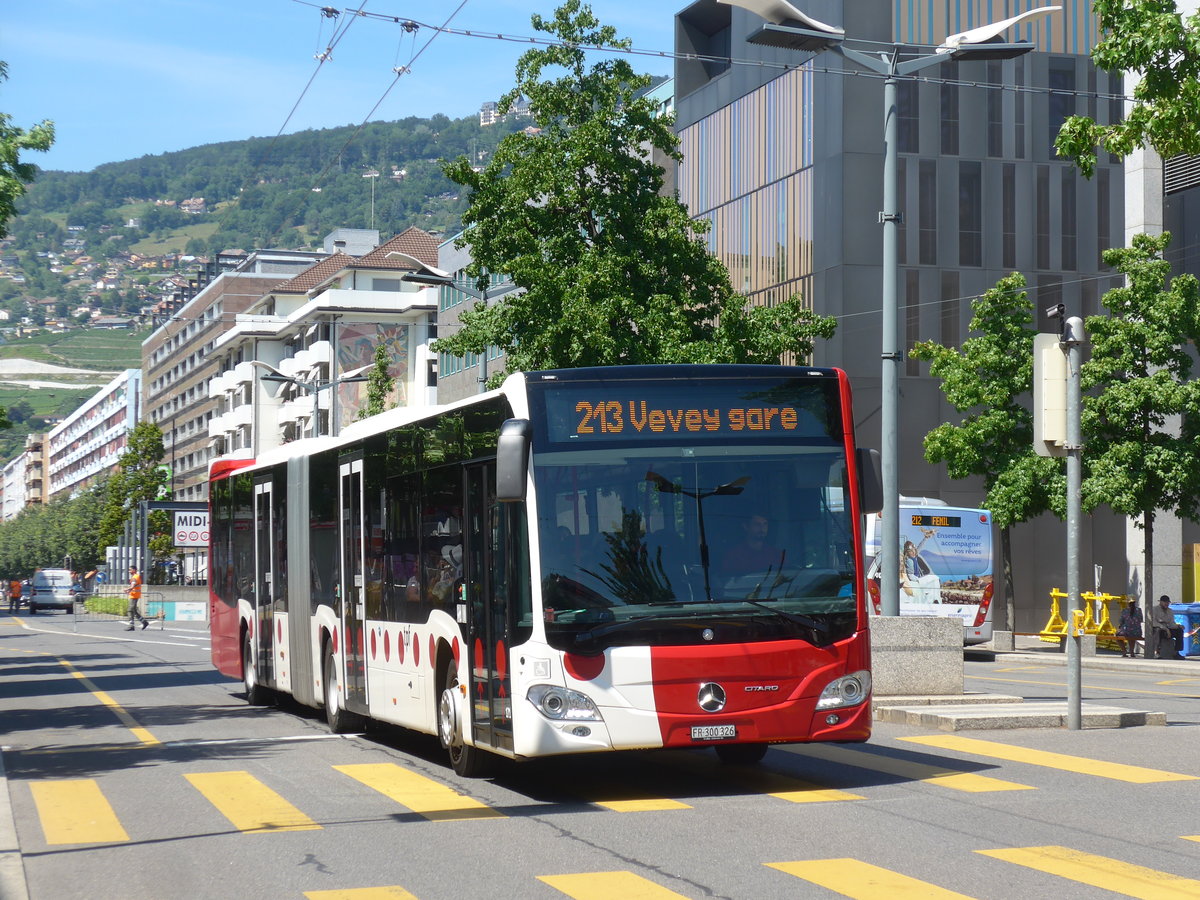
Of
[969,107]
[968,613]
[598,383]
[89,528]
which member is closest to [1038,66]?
[969,107]

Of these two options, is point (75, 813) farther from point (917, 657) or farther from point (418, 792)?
point (917, 657)

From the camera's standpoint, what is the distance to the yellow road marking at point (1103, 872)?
25.7 feet

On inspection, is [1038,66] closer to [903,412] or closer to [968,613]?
[903,412]

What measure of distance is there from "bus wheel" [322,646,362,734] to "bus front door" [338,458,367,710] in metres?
0.45

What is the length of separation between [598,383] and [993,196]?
39.7 m

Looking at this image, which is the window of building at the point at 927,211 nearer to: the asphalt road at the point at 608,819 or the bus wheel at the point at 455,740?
the asphalt road at the point at 608,819

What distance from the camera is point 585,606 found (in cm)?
1105

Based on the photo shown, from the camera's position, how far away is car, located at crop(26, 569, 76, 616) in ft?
358

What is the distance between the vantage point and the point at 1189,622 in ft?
113

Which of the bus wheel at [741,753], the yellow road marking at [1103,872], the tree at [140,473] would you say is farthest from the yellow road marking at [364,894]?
the tree at [140,473]

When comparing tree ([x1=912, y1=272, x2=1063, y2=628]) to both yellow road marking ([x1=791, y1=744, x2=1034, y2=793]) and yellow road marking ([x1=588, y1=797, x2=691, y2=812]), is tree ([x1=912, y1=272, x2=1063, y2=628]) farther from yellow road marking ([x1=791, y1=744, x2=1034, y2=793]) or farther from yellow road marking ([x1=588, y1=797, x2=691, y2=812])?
yellow road marking ([x1=588, y1=797, x2=691, y2=812])

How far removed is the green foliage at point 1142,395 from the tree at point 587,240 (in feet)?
25.7

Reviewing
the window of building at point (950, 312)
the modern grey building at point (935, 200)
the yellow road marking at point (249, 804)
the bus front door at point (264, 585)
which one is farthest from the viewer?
the window of building at point (950, 312)

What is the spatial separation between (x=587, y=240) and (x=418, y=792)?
1951cm
